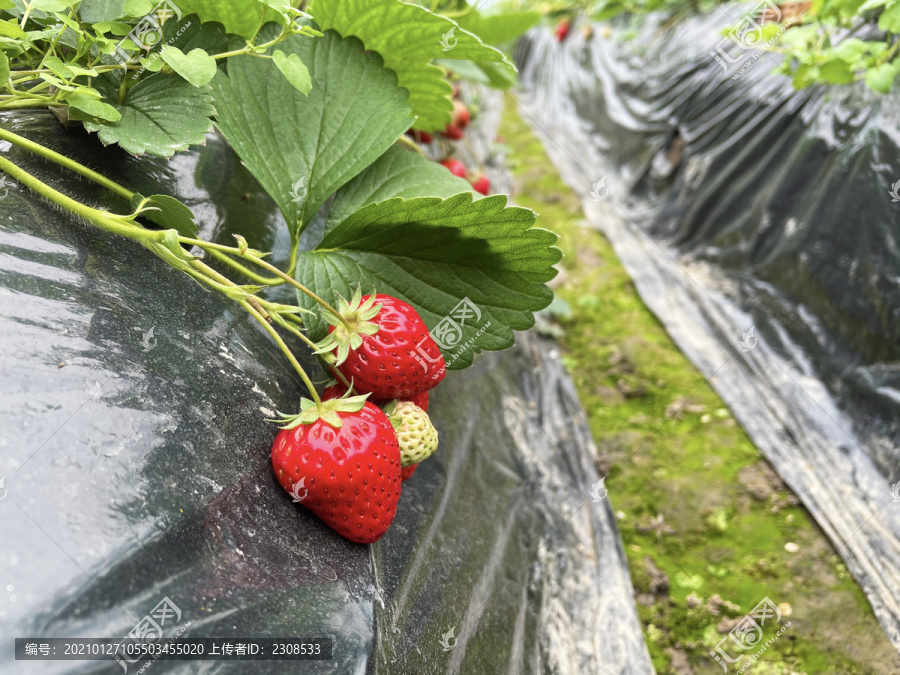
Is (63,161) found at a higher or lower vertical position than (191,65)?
lower

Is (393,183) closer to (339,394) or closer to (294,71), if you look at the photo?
(294,71)

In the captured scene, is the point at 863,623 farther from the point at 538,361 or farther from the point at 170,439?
the point at 170,439

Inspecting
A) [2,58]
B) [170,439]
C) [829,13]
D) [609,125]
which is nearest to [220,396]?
[170,439]

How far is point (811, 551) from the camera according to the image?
1518 mm

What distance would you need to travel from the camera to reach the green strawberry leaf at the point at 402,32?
0.84m

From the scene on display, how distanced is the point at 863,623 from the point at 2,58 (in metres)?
1.87

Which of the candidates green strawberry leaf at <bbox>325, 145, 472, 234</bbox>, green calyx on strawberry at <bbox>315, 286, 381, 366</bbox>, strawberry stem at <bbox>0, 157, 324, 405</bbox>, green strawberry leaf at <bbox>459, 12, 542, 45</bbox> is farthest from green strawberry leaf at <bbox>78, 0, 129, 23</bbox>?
green strawberry leaf at <bbox>459, 12, 542, 45</bbox>

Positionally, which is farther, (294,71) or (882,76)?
(882,76)

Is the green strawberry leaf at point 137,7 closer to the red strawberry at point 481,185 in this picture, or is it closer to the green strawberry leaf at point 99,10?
the green strawberry leaf at point 99,10

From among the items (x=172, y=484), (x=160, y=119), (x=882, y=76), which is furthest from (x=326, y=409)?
(x=882, y=76)

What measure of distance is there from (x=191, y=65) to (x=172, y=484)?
0.49 m

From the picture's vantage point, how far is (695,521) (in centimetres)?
165

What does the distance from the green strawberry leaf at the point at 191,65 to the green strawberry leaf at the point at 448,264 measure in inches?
9.3

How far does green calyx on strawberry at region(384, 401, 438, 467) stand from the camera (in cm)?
79
